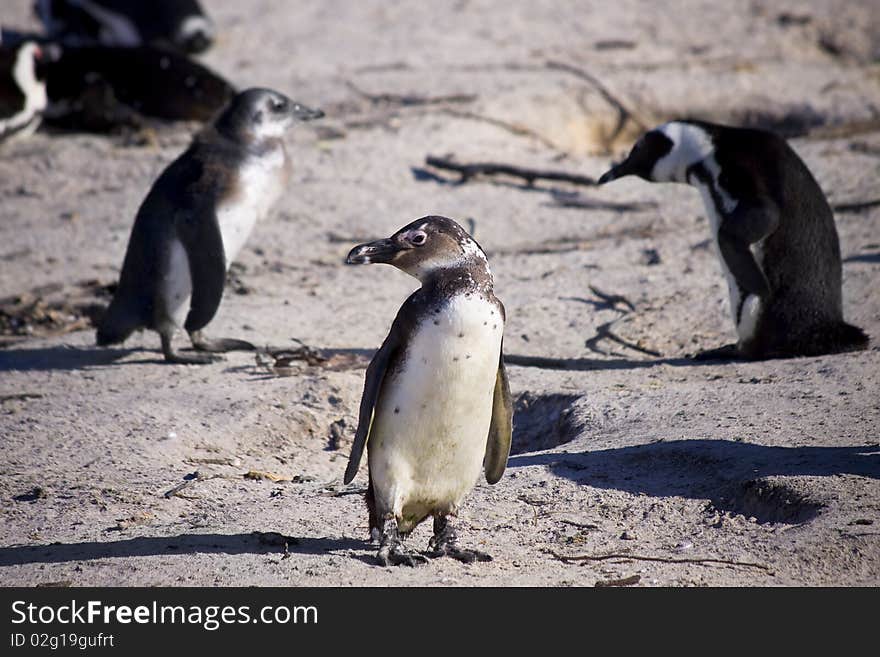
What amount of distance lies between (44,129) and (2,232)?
208 centimetres

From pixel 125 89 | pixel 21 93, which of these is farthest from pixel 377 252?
pixel 21 93

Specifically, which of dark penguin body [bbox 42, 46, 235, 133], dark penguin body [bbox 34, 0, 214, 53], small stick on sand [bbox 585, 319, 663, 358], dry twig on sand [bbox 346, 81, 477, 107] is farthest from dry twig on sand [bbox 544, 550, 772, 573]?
dark penguin body [bbox 34, 0, 214, 53]

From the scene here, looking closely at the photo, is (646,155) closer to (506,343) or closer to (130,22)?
(506,343)

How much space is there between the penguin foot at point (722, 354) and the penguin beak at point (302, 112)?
99.9 inches

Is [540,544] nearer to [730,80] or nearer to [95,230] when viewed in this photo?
[95,230]

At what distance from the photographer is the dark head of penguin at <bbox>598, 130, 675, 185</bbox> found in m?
5.68

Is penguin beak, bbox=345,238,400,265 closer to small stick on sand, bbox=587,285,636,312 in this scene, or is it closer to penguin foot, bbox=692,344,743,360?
penguin foot, bbox=692,344,743,360

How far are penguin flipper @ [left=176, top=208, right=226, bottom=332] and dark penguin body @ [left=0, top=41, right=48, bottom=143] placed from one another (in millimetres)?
4102

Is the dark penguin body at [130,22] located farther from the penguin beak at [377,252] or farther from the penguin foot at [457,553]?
the penguin foot at [457,553]

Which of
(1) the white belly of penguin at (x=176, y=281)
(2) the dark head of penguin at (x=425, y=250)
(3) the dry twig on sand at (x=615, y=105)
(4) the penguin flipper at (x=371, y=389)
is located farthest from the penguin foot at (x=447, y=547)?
(3) the dry twig on sand at (x=615, y=105)

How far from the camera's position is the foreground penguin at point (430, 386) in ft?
10.8

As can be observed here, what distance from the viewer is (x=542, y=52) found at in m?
10.6

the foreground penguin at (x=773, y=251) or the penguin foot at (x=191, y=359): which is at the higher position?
the foreground penguin at (x=773, y=251)

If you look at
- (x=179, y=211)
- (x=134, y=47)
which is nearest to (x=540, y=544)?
(x=179, y=211)
